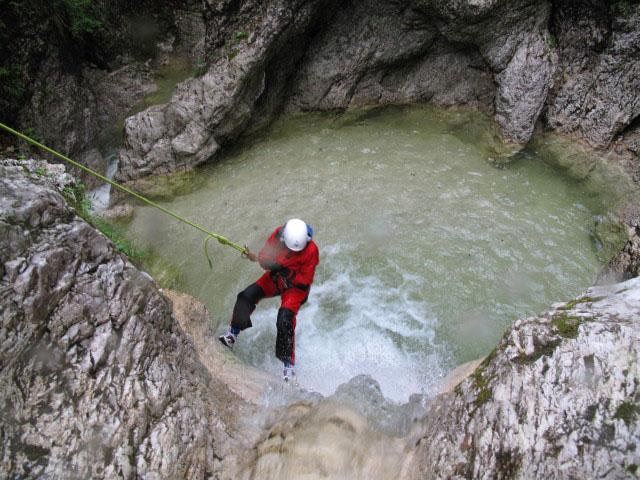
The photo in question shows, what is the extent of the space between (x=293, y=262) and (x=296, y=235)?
385 millimetres

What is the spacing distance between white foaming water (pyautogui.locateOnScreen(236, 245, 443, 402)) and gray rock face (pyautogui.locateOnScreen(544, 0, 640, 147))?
176 inches

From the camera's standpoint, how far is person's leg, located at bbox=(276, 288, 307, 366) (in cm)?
431

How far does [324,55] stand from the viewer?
770cm

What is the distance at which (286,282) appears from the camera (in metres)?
4.50

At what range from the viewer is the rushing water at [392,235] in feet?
16.0

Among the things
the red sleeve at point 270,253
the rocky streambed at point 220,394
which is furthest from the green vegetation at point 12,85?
the red sleeve at point 270,253

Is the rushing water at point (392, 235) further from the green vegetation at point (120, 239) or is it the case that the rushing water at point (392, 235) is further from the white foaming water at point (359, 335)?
the green vegetation at point (120, 239)

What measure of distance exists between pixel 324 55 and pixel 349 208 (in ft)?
11.0

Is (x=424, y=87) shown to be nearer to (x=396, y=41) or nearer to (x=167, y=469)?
(x=396, y=41)

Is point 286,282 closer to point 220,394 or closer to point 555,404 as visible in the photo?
point 220,394

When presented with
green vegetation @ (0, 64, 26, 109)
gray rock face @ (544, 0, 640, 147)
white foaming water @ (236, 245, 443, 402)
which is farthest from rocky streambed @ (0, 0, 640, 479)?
green vegetation @ (0, 64, 26, 109)

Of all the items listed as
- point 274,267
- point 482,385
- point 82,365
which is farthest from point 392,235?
point 82,365

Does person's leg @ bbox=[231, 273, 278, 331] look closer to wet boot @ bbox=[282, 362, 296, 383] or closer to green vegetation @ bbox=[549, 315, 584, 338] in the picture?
wet boot @ bbox=[282, 362, 296, 383]

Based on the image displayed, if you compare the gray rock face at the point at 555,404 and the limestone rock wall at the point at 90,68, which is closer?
the gray rock face at the point at 555,404
